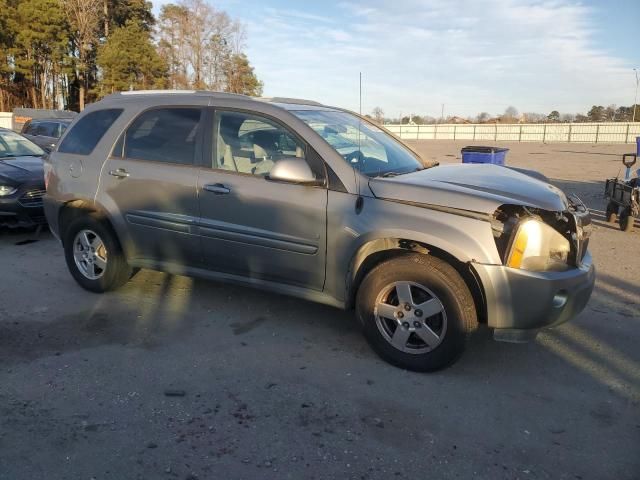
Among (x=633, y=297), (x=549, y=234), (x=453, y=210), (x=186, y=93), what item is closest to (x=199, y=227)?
(x=186, y=93)

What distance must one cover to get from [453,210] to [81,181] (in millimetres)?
3464

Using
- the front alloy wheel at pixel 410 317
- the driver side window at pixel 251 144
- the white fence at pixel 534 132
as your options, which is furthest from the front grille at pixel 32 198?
the white fence at pixel 534 132

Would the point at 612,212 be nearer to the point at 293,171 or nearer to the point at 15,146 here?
the point at 293,171

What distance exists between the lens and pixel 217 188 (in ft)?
13.8

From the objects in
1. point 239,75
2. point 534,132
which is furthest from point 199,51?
point 534,132

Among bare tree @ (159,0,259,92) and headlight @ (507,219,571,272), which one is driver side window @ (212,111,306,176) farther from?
bare tree @ (159,0,259,92)

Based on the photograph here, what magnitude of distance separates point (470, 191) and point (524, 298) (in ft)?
2.52

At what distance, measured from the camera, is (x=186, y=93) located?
15.5 ft

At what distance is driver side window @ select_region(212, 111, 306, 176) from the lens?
4.10 metres

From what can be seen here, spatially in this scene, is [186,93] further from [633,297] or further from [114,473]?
[633,297]

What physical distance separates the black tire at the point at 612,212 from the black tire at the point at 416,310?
6.77 meters

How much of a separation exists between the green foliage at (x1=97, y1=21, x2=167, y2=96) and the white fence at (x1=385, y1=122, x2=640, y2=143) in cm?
2114

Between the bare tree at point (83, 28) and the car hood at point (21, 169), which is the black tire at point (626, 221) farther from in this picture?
the bare tree at point (83, 28)

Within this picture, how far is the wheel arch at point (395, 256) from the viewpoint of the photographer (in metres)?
3.50
